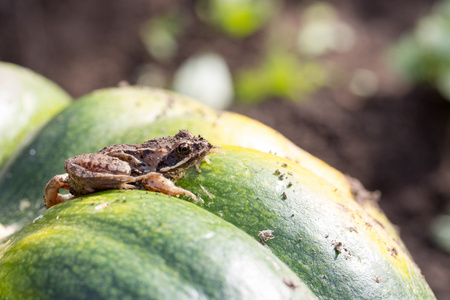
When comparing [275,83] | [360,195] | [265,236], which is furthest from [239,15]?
[265,236]

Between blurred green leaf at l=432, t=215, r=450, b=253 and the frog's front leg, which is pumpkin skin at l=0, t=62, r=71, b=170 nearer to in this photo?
the frog's front leg

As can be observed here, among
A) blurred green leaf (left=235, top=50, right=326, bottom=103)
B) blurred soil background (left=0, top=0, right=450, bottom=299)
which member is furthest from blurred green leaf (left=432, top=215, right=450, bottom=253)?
blurred green leaf (left=235, top=50, right=326, bottom=103)

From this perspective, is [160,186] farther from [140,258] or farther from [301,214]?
[301,214]

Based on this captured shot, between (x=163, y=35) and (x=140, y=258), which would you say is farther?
(x=163, y=35)

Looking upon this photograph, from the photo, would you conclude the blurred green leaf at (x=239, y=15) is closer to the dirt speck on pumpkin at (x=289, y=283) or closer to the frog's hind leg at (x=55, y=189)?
the frog's hind leg at (x=55, y=189)

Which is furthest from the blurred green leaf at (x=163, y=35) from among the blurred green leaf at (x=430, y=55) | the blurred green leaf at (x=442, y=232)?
the blurred green leaf at (x=442, y=232)

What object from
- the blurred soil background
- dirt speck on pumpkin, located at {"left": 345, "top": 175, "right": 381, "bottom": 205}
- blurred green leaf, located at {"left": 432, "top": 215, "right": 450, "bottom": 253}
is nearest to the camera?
dirt speck on pumpkin, located at {"left": 345, "top": 175, "right": 381, "bottom": 205}
